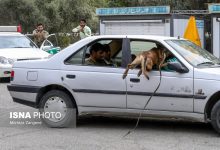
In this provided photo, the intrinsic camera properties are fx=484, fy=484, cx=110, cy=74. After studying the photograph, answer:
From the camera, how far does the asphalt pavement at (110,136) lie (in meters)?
6.73

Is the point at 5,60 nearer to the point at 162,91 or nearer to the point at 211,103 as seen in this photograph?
the point at 162,91

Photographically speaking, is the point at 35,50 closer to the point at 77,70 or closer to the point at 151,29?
the point at 151,29

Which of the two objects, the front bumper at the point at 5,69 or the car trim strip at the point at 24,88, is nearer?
→ the car trim strip at the point at 24,88

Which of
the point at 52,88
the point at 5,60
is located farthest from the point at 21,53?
the point at 52,88

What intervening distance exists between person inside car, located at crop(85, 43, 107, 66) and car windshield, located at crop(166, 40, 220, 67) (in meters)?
1.11

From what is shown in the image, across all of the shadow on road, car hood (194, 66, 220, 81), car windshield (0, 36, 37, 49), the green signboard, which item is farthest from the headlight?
car hood (194, 66, 220, 81)

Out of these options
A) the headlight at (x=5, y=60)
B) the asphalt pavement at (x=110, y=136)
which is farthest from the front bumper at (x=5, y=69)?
the asphalt pavement at (x=110, y=136)

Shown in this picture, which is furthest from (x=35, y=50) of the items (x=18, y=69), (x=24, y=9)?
(x=24, y=9)

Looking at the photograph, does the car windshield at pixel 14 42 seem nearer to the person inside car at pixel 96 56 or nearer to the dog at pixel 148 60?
the person inside car at pixel 96 56

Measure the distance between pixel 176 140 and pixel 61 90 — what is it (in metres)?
2.12

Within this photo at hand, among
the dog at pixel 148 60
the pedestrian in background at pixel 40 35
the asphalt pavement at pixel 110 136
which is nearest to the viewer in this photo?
the asphalt pavement at pixel 110 136

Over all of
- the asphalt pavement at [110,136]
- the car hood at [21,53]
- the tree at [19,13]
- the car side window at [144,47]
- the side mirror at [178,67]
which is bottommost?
the asphalt pavement at [110,136]

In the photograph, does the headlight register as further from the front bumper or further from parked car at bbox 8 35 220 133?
parked car at bbox 8 35 220 133

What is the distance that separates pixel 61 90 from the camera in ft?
26.1
